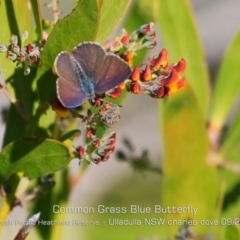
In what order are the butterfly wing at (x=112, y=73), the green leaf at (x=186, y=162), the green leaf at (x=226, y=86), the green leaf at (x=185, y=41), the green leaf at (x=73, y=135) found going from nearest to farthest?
the butterfly wing at (x=112, y=73)
the green leaf at (x=73, y=135)
the green leaf at (x=186, y=162)
the green leaf at (x=185, y=41)
the green leaf at (x=226, y=86)

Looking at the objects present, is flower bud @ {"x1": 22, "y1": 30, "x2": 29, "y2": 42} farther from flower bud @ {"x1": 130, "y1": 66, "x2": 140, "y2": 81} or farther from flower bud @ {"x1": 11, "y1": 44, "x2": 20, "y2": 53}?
flower bud @ {"x1": 130, "y1": 66, "x2": 140, "y2": 81}

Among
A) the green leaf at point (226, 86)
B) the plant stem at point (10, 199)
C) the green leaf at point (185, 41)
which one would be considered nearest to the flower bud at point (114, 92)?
the plant stem at point (10, 199)

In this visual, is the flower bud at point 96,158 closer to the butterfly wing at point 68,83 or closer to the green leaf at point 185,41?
the butterfly wing at point 68,83

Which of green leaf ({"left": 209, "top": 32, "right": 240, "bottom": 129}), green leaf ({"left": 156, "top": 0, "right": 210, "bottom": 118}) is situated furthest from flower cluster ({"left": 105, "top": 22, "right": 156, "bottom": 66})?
green leaf ({"left": 209, "top": 32, "right": 240, "bottom": 129})

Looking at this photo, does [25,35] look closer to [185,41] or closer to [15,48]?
[15,48]

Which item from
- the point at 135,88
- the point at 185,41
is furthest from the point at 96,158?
the point at 185,41

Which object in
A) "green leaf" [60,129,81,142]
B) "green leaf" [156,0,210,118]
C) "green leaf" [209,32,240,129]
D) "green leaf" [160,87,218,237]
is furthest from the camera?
"green leaf" [209,32,240,129]
